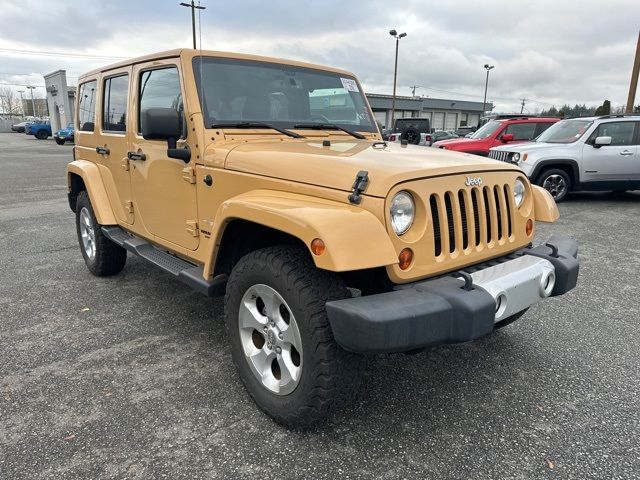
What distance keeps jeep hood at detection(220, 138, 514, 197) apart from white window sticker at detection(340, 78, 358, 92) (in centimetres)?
109

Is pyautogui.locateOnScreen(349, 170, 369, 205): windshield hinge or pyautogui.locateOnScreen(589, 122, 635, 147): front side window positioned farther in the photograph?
pyautogui.locateOnScreen(589, 122, 635, 147): front side window

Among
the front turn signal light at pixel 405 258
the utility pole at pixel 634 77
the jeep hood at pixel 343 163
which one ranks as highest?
the utility pole at pixel 634 77

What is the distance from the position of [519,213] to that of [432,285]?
3.31ft

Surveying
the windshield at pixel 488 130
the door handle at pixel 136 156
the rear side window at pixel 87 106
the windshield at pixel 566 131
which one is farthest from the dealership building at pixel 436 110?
the door handle at pixel 136 156

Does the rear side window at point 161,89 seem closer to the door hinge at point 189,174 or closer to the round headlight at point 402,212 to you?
the door hinge at point 189,174

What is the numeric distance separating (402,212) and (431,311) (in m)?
0.50

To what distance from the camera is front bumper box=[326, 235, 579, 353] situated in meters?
1.93

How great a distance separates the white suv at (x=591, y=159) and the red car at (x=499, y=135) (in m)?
2.22

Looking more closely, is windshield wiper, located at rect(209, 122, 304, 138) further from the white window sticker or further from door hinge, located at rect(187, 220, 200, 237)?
the white window sticker

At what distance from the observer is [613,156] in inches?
363

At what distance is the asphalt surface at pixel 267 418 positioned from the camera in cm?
223

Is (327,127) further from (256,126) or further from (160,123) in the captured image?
(160,123)

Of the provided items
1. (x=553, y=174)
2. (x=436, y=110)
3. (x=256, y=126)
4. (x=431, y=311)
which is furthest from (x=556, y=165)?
(x=436, y=110)

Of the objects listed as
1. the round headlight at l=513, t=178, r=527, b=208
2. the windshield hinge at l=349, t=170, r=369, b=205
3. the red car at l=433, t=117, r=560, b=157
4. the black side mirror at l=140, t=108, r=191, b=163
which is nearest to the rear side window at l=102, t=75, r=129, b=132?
the black side mirror at l=140, t=108, r=191, b=163
